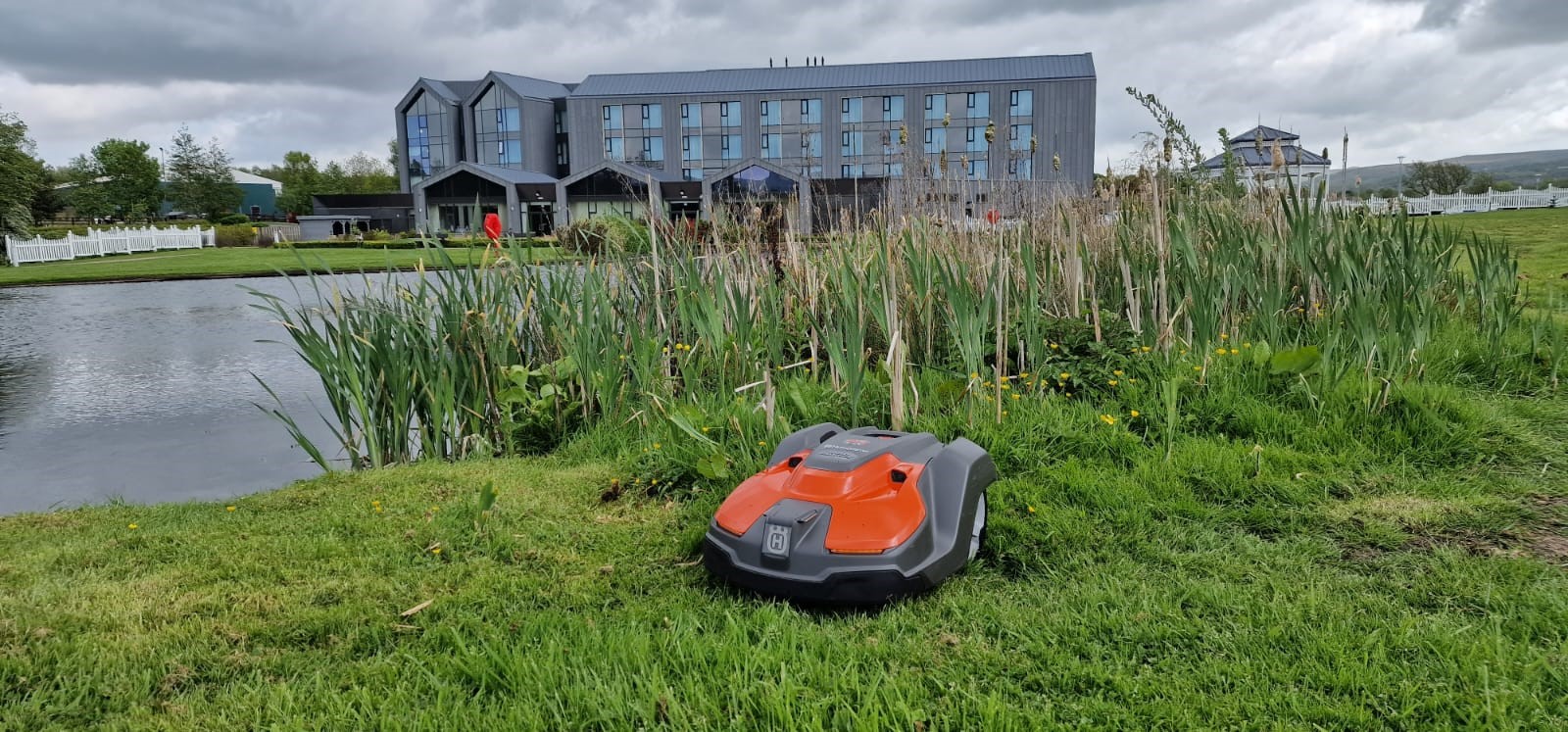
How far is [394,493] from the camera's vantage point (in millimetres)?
3418

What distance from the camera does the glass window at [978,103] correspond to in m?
43.0

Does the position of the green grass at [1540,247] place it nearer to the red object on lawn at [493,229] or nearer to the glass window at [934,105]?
the red object on lawn at [493,229]

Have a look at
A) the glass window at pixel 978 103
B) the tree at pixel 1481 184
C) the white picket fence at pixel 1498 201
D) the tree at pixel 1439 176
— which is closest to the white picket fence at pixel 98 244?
the glass window at pixel 978 103

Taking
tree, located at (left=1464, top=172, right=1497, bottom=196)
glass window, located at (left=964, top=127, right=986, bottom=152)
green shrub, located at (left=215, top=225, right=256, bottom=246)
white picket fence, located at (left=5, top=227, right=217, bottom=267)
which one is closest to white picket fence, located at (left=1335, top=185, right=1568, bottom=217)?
tree, located at (left=1464, top=172, right=1497, bottom=196)

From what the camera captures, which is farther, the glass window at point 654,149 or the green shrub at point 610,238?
the glass window at point 654,149

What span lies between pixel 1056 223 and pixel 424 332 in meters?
3.21

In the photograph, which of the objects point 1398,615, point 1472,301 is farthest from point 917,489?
point 1472,301

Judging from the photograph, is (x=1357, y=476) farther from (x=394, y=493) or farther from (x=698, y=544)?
(x=394, y=493)

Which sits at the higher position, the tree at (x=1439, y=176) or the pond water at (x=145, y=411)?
the tree at (x=1439, y=176)

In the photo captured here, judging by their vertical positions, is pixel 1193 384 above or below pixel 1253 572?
above

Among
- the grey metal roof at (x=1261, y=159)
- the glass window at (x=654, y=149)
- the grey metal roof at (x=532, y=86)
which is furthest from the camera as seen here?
the grey metal roof at (x=532, y=86)

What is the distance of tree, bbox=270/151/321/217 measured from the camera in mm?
67688

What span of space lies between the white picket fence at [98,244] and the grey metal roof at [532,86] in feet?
53.4

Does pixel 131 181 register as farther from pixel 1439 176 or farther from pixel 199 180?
pixel 1439 176
